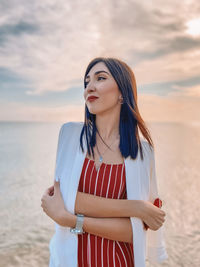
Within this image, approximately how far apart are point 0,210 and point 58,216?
631cm

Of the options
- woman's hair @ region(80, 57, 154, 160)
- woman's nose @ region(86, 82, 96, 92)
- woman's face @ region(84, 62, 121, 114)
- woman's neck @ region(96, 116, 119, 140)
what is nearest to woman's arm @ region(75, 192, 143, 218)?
woman's hair @ region(80, 57, 154, 160)

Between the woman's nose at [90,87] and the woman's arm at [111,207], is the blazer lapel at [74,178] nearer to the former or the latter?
the woman's arm at [111,207]

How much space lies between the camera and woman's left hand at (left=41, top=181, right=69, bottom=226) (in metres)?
1.48

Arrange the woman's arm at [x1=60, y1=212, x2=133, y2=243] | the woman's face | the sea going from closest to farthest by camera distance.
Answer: the woman's arm at [x1=60, y1=212, x2=133, y2=243]
the woman's face
the sea

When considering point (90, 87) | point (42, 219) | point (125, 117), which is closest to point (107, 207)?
point (125, 117)

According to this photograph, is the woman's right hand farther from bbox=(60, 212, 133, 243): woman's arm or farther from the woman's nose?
the woman's nose

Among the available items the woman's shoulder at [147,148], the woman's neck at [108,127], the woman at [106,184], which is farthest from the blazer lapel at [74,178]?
the woman's shoulder at [147,148]

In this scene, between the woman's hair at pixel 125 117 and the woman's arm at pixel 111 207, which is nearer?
the woman's arm at pixel 111 207

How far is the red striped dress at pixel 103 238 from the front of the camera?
5.02 ft

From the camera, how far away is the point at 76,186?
1.53 meters

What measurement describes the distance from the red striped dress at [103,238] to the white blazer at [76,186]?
0.06 metres

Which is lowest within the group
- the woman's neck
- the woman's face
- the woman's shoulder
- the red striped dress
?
the red striped dress

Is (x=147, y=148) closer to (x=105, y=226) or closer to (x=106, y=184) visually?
(x=106, y=184)

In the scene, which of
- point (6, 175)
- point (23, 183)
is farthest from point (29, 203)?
point (6, 175)
